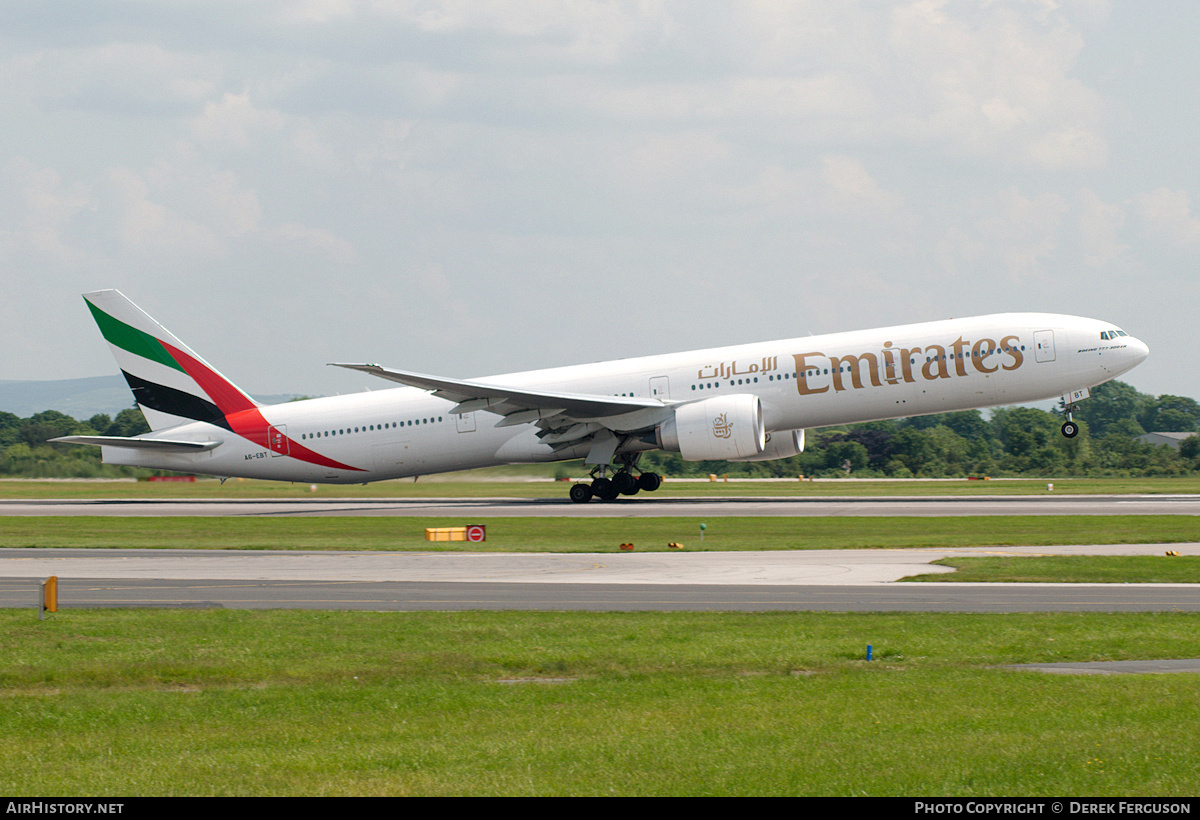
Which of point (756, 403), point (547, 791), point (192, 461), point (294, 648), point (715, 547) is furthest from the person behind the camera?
point (192, 461)

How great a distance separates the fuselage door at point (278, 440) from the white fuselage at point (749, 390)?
125mm

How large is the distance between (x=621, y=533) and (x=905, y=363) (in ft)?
42.6

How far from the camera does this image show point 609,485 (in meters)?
44.7

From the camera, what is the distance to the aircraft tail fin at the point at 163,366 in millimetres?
47031

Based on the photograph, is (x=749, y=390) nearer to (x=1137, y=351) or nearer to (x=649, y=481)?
(x=649, y=481)

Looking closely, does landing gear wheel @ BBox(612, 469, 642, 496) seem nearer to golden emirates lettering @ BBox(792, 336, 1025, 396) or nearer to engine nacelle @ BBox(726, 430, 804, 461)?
engine nacelle @ BBox(726, 430, 804, 461)

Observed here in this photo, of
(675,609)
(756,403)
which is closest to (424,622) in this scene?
(675,609)

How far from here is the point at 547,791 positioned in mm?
8469

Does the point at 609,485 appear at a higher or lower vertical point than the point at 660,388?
lower

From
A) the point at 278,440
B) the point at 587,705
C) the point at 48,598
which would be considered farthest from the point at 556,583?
the point at 278,440

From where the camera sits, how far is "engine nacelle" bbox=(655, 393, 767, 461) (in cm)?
4044

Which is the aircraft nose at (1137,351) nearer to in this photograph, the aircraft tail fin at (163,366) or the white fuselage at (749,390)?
the white fuselage at (749,390)

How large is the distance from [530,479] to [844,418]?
13.9 meters
